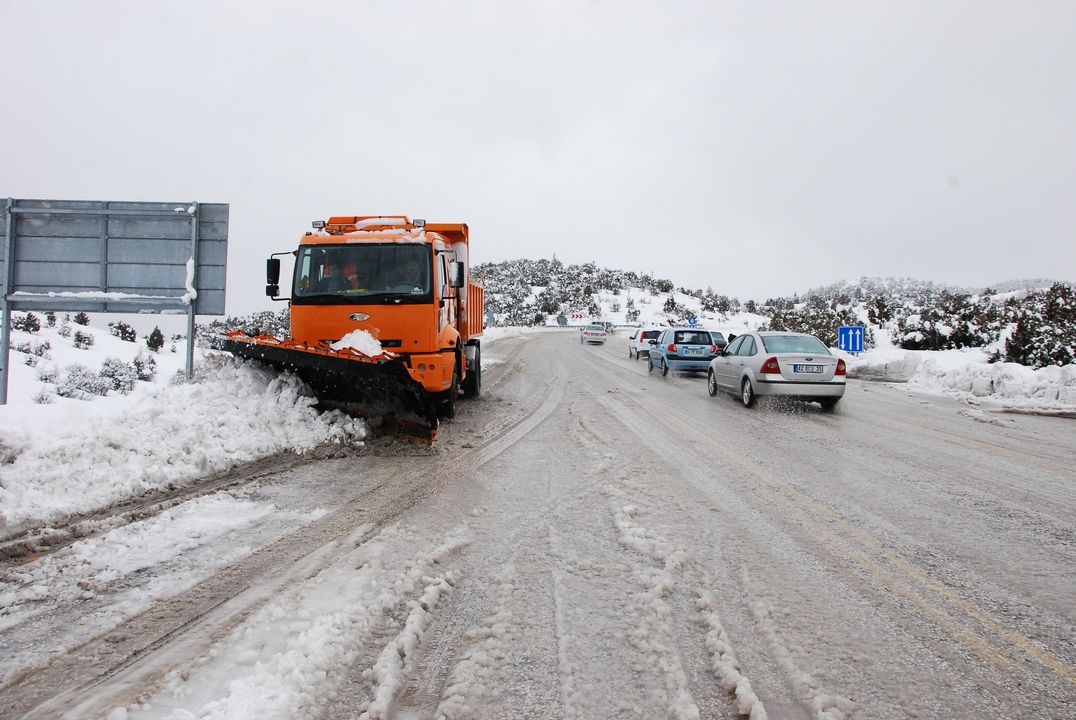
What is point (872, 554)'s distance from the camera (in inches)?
157

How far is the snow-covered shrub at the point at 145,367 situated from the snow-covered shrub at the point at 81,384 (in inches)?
53.3

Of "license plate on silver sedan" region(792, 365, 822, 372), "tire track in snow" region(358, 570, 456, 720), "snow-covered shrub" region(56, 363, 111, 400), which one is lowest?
"snow-covered shrub" region(56, 363, 111, 400)

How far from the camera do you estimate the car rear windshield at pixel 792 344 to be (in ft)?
38.6

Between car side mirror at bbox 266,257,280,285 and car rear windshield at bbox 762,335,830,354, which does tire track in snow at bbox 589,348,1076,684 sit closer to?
car rear windshield at bbox 762,335,830,354

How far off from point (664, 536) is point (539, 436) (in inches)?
158

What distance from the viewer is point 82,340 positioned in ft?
65.9

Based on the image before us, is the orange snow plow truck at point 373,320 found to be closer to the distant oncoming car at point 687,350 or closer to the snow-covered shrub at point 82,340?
the distant oncoming car at point 687,350

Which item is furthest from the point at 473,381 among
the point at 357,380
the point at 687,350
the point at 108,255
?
the point at 687,350

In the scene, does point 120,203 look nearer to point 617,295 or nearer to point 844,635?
point 844,635

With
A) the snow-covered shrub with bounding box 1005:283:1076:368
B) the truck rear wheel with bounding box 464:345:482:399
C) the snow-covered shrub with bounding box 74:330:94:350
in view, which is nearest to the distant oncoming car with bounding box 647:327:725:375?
the truck rear wheel with bounding box 464:345:482:399

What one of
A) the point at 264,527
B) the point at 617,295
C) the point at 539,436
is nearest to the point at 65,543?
the point at 264,527

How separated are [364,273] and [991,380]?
14.8 metres

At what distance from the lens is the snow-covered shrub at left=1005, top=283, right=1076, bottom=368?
19344 mm

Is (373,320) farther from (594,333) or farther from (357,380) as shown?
(594,333)
